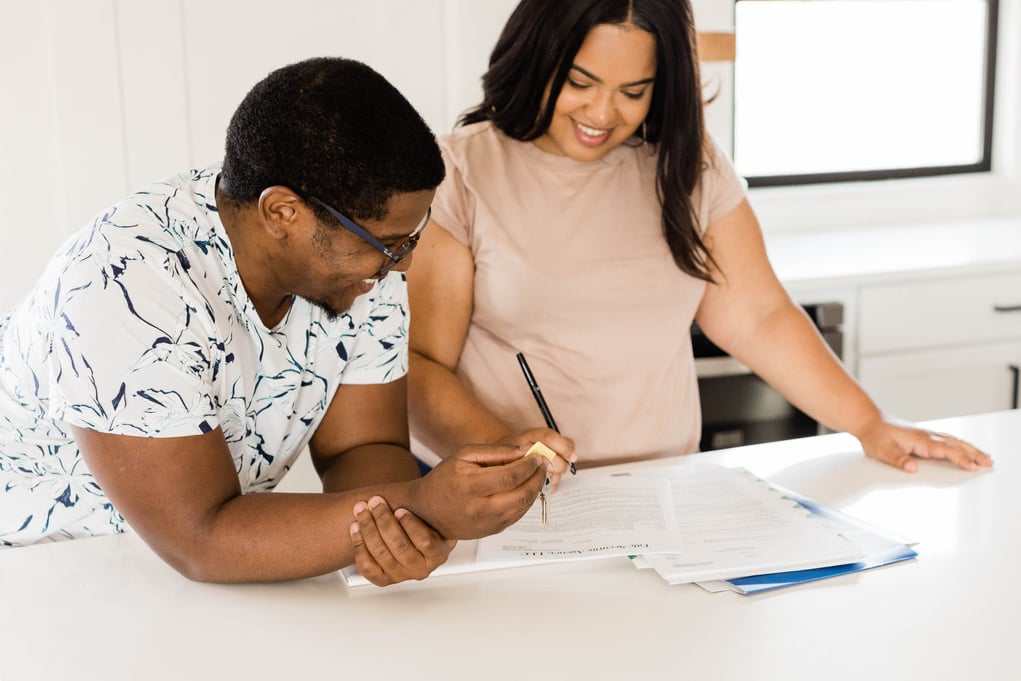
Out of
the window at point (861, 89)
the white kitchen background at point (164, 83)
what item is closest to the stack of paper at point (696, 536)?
the white kitchen background at point (164, 83)

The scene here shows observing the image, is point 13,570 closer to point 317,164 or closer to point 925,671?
point 317,164

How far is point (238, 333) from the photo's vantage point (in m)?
1.26

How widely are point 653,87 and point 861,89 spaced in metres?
2.04

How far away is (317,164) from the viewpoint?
114cm

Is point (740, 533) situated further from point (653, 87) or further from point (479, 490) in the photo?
point (653, 87)

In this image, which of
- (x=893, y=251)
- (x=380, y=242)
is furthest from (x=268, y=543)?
(x=893, y=251)

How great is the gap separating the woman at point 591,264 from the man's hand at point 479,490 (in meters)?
0.48

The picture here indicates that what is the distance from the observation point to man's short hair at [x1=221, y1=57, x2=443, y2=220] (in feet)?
3.74

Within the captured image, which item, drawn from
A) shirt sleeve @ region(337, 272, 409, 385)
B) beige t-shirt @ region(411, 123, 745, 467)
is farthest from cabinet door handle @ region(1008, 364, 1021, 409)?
shirt sleeve @ region(337, 272, 409, 385)

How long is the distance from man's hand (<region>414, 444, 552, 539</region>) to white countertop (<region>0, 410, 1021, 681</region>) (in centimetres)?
9

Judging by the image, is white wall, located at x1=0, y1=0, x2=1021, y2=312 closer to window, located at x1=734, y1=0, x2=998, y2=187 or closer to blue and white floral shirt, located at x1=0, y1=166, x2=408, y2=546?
window, located at x1=734, y1=0, x2=998, y2=187

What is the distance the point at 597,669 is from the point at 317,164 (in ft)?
1.86

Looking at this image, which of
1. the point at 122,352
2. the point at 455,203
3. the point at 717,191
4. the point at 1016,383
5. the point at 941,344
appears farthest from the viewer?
the point at 1016,383

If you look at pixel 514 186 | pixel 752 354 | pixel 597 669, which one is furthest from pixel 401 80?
pixel 597 669
